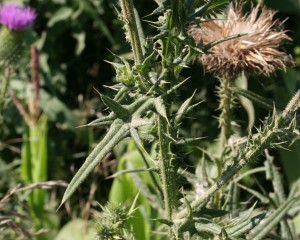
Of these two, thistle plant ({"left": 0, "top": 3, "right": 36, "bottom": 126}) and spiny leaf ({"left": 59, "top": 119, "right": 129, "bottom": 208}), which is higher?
thistle plant ({"left": 0, "top": 3, "right": 36, "bottom": 126})

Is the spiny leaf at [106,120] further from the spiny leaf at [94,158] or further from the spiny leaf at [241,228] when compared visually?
the spiny leaf at [241,228]

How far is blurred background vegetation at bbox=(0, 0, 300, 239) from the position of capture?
8.31 ft

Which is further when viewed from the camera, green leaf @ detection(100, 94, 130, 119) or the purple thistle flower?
the purple thistle flower

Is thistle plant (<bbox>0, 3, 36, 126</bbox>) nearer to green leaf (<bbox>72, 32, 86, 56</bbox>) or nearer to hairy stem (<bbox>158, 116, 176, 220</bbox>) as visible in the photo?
green leaf (<bbox>72, 32, 86, 56</bbox>)

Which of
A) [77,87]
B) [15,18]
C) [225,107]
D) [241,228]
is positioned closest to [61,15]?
[77,87]

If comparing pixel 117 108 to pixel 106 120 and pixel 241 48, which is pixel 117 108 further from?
pixel 241 48

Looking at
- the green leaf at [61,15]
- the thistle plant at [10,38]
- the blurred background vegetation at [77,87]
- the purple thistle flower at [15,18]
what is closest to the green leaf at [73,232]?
the blurred background vegetation at [77,87]

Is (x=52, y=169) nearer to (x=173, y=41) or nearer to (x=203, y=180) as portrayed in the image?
(x=203, y=180)

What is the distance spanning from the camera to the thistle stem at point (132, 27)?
1.05 m

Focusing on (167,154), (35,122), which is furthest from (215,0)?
(35,122)

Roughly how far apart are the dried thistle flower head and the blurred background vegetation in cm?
A: 88

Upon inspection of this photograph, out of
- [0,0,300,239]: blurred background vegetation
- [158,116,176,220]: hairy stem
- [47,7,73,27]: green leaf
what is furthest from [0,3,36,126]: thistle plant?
[158,116,176,220]: hairy stem

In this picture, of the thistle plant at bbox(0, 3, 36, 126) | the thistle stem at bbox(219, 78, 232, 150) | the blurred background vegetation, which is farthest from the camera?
the blurred background vegetation

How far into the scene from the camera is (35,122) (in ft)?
8.23
